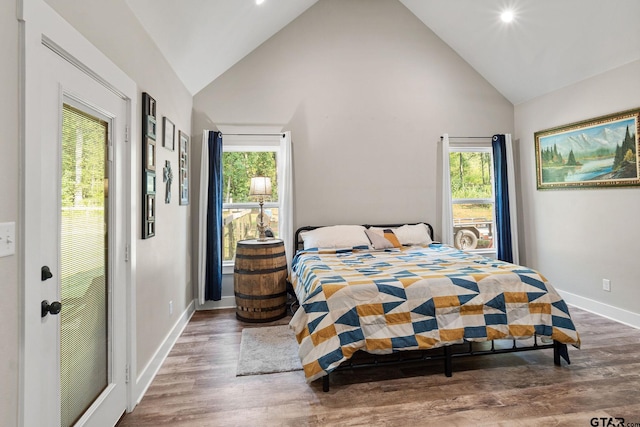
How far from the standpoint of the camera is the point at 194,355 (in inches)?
106

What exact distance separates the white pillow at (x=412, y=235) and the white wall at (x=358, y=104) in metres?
0.28

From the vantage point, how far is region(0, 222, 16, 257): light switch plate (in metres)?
1.03

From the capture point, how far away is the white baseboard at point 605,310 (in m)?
3.16

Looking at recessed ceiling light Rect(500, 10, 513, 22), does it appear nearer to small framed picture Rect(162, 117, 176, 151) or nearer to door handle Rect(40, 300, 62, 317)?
small framed picture Rect(162, 117, 176, 151)

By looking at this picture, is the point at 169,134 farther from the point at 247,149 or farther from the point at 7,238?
the point at 7,238

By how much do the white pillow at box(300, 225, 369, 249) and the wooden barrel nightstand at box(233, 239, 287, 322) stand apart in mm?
451

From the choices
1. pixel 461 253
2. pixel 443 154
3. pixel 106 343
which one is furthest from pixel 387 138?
→ pixel 106 343

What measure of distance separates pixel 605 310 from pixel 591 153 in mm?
1620

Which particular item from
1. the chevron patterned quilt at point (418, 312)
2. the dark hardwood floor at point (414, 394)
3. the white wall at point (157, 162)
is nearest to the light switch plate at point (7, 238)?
the white wall at point (157, 162)

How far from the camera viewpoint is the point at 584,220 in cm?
367

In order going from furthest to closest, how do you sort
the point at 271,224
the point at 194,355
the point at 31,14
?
the point at 271,224 < the point at 194,355 < the point at 31,14

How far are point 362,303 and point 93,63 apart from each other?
6.36 feet

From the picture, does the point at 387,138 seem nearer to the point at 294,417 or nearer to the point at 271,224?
the point at 271,224

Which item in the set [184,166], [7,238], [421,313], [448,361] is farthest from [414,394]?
[184,166]
